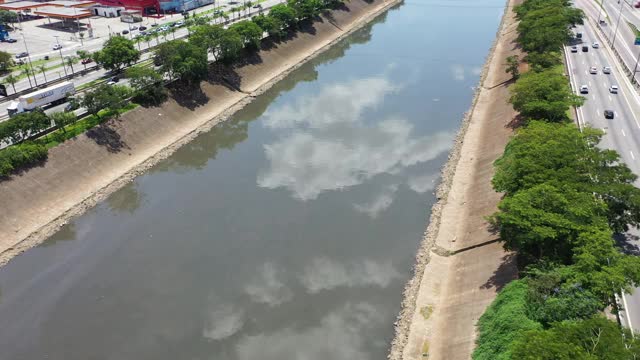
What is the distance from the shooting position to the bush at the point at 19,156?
54438 millimetres

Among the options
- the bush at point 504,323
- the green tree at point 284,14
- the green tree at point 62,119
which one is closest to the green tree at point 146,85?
the green tree at point 62,119

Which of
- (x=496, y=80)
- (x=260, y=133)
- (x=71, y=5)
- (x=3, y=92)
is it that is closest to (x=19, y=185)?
(x=3, y=92)

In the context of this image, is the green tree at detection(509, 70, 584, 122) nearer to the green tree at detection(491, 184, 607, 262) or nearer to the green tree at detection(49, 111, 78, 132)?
the green tree at detection(491, 184, 607, 262)

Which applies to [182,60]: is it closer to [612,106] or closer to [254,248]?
[254,248]

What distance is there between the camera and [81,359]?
37781 millimetres

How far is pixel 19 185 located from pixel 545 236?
54.8m

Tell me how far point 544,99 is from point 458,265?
92.5 ft

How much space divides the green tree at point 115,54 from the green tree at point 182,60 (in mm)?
6336

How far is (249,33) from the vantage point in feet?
306

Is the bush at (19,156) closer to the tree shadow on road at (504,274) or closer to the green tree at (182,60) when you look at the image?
the green tree at (182,60)

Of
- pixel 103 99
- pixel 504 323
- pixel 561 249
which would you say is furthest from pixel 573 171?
pixel 103 99

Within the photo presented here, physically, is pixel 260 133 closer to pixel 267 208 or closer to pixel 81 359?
pixel 267 208

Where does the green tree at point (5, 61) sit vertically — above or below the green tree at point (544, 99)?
above

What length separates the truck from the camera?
66062 mm
